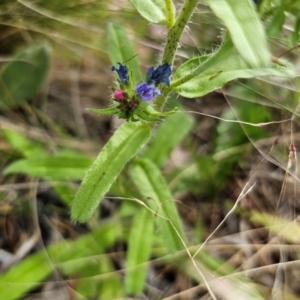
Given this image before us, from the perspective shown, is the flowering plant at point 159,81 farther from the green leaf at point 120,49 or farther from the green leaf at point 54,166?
the green leaf at point 54,166

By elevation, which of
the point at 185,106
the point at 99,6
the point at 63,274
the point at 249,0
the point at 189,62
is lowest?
the point at 63,274

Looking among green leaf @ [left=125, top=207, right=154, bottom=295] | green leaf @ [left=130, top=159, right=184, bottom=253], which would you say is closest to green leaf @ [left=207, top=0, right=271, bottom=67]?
green leaf @ [left=130, top=159, right=184, bottom=253]

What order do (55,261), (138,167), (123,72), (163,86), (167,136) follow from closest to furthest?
(123,72) < (163,86) < (138,167) < (55,261) < (167,136)

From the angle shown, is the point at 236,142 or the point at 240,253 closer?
the point at 240,253

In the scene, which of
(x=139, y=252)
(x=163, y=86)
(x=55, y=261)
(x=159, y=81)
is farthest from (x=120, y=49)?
(x=55, y=261)

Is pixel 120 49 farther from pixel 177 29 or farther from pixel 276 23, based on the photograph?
pixel 276 23

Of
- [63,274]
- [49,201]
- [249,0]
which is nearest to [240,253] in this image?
[63,274]

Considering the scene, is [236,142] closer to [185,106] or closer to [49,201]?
[185,106]
